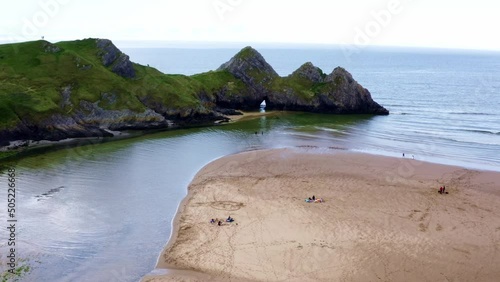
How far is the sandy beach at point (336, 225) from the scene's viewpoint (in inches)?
1053

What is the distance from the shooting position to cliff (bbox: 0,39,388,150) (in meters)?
62.0

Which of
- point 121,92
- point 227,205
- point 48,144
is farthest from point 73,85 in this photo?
point 227,205

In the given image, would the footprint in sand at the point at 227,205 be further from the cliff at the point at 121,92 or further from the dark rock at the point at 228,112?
the dark rock at the point at 228,112

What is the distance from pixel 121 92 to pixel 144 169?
28.8 metres

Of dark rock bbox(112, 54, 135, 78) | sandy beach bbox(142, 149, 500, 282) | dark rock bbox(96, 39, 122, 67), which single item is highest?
dark rock bbox(96, 39, 122, 67)

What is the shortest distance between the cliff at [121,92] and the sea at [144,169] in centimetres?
500

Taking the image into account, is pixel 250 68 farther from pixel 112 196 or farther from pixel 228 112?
pixel 112 196

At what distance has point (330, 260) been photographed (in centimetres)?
2767

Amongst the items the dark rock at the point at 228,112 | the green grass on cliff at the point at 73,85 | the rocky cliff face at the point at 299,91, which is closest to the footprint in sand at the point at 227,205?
the green grass on cliff at the point at 73,85

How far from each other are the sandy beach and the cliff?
28.3 meters

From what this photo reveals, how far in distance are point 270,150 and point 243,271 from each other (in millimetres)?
32563

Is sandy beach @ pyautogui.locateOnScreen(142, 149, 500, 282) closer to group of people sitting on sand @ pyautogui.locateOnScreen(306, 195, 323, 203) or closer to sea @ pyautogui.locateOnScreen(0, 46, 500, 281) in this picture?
group of people sitting on sand @ pyautogui.locateOnScreen(306, 195, 323, 203)

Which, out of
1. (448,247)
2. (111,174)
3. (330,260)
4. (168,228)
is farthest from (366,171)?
(111,174)

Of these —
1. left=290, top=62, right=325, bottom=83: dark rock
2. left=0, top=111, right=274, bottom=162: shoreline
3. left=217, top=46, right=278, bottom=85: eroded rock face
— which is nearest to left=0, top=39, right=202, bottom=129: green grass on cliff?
left=0, top=111, right=274, bottom=162: shoreline
